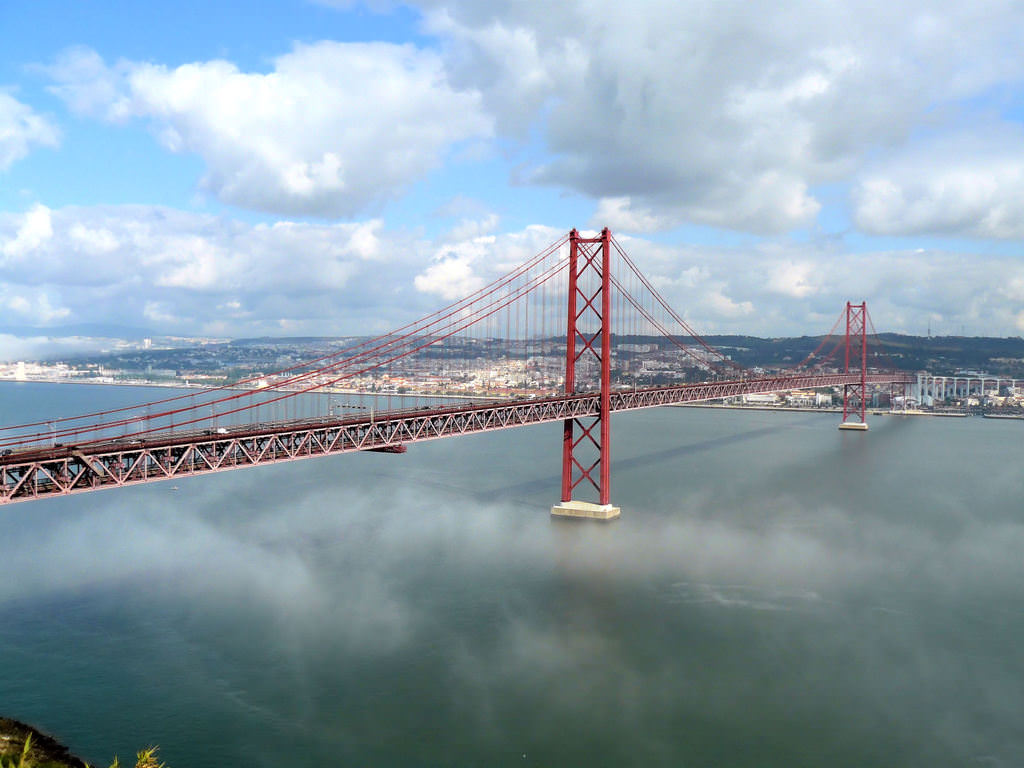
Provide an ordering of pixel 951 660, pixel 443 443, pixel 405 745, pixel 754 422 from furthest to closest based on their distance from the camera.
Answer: pixel 754 422
pixel 443 443
pixel 951 660
pixel 405 745

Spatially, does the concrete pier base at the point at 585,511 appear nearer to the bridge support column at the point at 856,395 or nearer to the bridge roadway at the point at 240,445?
the bridge roadway at the point at 240,445

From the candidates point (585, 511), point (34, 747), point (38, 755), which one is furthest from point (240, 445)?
point (585, 511)

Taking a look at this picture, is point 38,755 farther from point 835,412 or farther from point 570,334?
point 835,412

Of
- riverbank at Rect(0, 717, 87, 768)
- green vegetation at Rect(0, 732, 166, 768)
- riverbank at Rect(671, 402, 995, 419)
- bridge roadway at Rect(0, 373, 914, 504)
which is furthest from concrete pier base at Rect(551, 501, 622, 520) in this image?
riverbank at Rect(671, 402, 995, 419)

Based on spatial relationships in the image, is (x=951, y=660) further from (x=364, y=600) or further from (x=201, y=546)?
(x=201, y=546)

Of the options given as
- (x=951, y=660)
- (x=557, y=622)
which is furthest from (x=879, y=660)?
(x=557, y=622)

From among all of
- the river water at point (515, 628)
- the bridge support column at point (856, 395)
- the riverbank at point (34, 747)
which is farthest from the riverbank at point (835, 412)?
the riverbank at point (34, 747)
